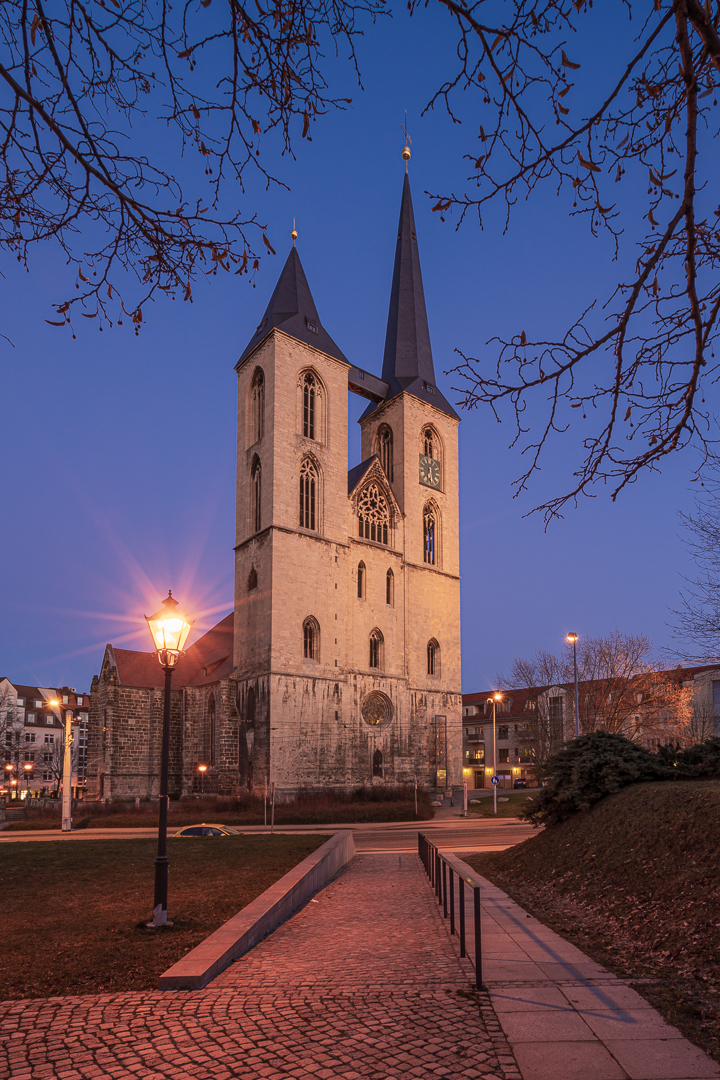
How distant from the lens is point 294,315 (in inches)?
2000

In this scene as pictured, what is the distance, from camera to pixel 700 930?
278 inches

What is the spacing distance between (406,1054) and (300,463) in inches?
1752

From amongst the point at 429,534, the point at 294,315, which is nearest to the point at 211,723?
the point at 429,534

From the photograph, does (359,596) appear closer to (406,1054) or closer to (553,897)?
(553,897)

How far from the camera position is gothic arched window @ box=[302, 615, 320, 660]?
46375mm

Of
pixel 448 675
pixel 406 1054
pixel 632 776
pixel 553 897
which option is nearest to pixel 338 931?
pixel 553 897

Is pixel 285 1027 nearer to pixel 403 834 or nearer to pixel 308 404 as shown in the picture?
pixel 403 834

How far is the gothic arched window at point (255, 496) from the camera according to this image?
1912 inches

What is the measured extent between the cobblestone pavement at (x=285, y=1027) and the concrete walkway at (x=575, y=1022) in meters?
→ 0.18

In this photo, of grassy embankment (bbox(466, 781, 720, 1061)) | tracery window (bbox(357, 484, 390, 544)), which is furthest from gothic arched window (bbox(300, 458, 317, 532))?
grassy embankment (bbox(466, 781, 720, 1061))

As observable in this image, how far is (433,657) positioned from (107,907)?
1805 inches

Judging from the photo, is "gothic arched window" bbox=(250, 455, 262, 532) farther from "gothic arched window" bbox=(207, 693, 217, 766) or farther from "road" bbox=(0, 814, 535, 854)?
"road" bbox=(0, 814, 535, 854)

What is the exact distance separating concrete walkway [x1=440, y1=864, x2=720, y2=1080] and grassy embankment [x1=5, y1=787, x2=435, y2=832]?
30244mm

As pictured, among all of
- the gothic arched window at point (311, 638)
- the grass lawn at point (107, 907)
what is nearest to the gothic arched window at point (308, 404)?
the gothic arched window at point (311, 638)
